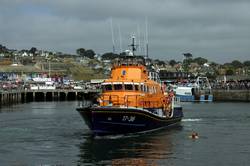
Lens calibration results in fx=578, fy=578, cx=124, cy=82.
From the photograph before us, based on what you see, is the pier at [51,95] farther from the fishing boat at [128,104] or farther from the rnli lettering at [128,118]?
the rnli lettering at [128,118]

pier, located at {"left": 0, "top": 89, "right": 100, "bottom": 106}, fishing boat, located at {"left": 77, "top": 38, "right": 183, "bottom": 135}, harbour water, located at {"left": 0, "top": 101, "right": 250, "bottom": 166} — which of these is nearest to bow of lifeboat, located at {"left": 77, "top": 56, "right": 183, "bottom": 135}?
fishing boat, located at {"left": 77, "top": 38, "right": 183, "bottom": 135}

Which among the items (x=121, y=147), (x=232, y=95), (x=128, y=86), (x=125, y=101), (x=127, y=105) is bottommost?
(x=121, y=147)

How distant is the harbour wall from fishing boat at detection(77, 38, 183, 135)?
7703 centimetres

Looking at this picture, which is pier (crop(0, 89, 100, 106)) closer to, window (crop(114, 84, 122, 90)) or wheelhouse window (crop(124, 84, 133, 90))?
window (crop(114, 84, 122, 90))

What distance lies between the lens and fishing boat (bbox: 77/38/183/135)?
139 ft

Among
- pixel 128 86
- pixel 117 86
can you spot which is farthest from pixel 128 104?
pixel 117 86

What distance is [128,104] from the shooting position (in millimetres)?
44844

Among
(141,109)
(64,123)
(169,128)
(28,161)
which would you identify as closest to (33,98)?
(64,123)

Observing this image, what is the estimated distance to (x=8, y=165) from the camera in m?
32.9

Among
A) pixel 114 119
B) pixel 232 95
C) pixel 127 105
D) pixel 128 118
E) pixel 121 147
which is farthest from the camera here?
pixel 232 95

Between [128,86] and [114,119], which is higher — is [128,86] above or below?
above

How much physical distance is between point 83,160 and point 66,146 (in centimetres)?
573

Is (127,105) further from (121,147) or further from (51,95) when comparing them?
(51,95)

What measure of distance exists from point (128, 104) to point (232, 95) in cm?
8732
